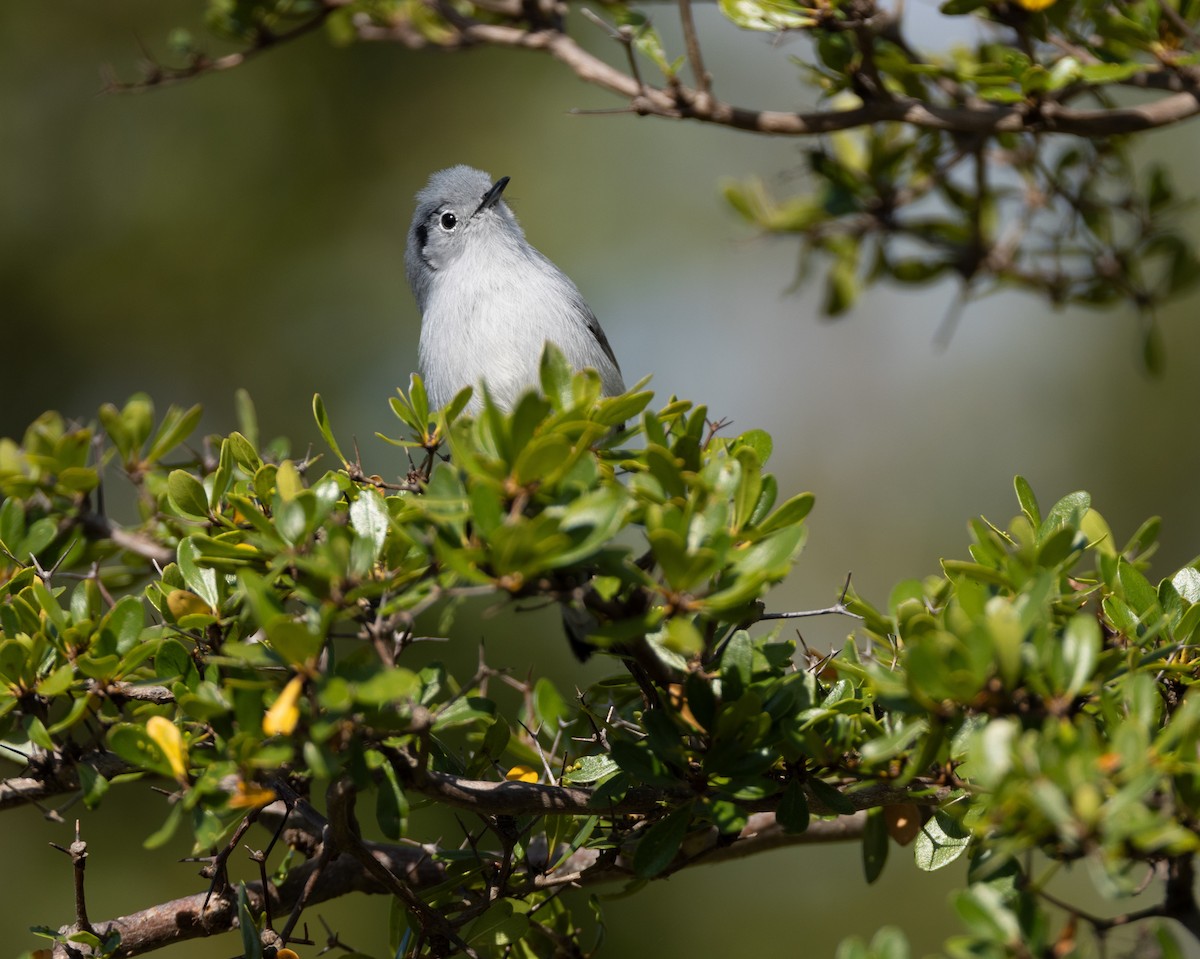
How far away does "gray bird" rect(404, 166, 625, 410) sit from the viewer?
11.5 ft

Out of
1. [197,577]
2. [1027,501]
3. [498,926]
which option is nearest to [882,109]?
[1027,501]

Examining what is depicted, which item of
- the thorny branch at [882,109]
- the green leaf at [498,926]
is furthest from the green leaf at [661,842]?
the thorny branch at [882,109]

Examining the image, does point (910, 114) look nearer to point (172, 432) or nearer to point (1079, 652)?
point (1079, 652)

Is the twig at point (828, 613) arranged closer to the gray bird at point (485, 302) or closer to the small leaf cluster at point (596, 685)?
the small leaf cluster at point (596, 685)

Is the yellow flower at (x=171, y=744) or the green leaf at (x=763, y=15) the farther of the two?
the green leaf at (x=763, y=15)

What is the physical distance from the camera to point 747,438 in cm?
207

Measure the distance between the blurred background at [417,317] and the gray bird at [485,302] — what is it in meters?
0.82

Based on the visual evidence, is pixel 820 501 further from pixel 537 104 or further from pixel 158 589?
pixel 158 589

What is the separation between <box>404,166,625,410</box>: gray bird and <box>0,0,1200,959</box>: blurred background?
816mm

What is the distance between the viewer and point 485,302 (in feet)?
12.0

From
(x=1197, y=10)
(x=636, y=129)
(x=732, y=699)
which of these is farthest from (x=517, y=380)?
(x=636, y=129)

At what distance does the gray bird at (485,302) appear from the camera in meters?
3.52

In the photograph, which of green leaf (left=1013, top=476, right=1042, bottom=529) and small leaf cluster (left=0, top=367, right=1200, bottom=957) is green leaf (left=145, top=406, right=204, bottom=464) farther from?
green leaf (left=1013, top=476, right=1042, bottom=529)

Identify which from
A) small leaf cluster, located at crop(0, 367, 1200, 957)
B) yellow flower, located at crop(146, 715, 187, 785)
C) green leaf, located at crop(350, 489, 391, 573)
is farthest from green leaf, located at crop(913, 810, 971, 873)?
yellow flower, located at crop(146, 715, 187, 785)
